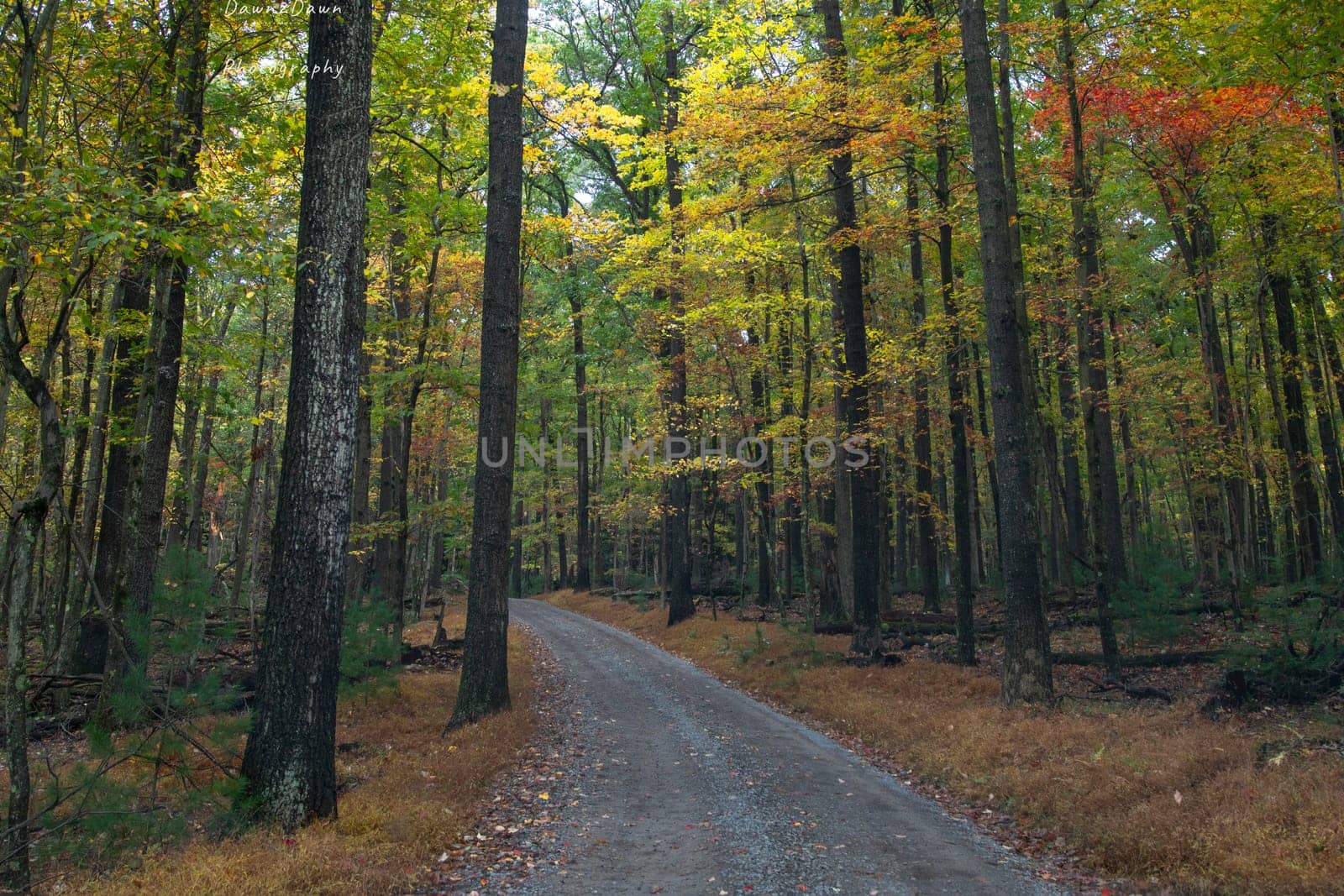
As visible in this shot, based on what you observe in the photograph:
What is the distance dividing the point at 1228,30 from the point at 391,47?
40.0ft

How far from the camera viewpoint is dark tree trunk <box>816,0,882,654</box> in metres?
14.4

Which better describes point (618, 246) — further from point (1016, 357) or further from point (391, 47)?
point (1016, 357)

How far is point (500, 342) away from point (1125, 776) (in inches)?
363

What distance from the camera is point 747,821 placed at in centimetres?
666

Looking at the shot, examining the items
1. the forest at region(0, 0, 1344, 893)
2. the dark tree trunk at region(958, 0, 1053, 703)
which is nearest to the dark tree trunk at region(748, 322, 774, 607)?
the forest at region(0, 0, 1344, 893)

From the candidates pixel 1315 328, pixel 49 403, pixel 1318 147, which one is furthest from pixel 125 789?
pixel 1315 328

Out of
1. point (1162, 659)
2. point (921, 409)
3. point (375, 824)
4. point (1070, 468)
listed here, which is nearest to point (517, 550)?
point (921, 409)

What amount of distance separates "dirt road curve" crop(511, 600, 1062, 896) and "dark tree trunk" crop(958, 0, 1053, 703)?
2.96m

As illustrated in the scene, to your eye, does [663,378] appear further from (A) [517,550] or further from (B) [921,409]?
(A) [517,550]

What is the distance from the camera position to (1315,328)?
21.7 metres

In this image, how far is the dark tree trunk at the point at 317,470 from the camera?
6.17m

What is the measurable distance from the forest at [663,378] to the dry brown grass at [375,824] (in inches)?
2.0

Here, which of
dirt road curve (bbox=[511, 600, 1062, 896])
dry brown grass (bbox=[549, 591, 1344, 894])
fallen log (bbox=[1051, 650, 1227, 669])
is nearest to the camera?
dry brown grass (bbox=[549, 591, 1344, 894])

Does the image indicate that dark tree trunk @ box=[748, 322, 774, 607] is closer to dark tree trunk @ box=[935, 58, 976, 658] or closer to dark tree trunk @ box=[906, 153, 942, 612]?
dark tree trunk @ box=[906, 153, 942, 612]
